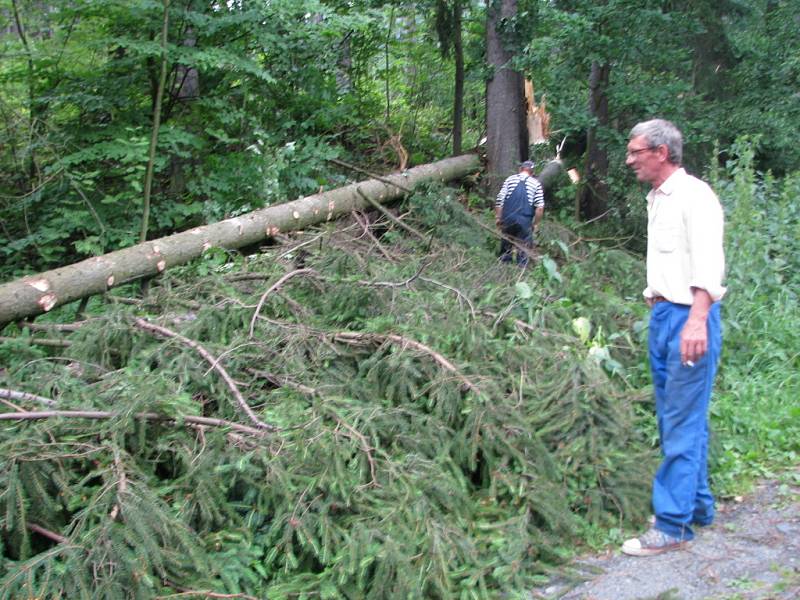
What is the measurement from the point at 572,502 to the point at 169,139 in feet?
21.1

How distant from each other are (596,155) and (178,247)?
742 cm

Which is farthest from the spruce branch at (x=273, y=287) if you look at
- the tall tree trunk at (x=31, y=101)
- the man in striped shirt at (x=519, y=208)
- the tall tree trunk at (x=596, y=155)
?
the tall tree trunk at (x=596, y=155)

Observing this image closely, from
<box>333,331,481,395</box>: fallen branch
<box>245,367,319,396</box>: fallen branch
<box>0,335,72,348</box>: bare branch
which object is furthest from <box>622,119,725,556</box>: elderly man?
<box>0,335,72,348</box>: bare branch

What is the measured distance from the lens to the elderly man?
3.68 metres

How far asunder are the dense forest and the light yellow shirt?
1.20 metres

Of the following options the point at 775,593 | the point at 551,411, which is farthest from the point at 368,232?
the point at 775,593

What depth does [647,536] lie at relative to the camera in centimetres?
402

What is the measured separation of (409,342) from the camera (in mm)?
5145

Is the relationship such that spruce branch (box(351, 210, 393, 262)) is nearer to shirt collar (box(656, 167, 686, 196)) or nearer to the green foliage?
the green foliage

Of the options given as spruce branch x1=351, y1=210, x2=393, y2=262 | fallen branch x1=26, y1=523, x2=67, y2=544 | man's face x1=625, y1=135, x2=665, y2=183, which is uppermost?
man's face x1=625, y1=135, x2=665, y2=183

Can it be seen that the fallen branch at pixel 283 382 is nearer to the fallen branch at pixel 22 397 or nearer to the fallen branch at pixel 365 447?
the fallen branch at pixel 365 447

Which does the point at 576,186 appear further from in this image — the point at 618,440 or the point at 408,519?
the point at 408,519

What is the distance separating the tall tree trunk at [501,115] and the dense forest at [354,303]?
0.19 feet

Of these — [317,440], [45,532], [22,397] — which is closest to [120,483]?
[45,532]
